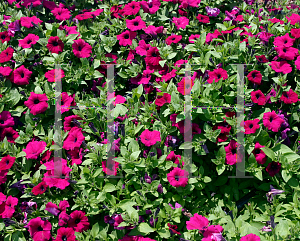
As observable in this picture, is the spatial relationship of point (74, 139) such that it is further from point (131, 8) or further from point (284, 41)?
point (284, 41)

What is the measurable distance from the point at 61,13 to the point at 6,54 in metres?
0.98

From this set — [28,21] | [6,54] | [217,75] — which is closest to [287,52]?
[217,75]

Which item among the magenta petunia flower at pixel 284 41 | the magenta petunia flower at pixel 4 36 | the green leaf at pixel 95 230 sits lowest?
the green leaf at pixel 95 230

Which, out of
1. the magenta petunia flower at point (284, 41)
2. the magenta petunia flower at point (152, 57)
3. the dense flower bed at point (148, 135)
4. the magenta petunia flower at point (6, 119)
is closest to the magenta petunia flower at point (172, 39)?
the dense flower bed at point (148, 135)

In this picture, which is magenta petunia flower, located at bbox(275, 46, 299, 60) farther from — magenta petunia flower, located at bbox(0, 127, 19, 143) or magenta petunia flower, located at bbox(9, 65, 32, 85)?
magenta petunia flower, located at bbox(0, 127, 19, 143)

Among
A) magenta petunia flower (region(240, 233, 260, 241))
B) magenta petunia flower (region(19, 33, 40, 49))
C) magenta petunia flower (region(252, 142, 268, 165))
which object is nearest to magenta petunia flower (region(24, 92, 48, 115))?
magenta petunia flower (region(19, 33, 40, 49))

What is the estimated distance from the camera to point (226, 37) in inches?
151

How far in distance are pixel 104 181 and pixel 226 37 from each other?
243 centimetres

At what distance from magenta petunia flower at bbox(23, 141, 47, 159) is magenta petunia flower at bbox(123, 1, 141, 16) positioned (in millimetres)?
2088

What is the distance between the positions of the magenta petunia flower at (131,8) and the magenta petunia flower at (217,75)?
1.50 metres

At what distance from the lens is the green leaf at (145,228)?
99.2 inches

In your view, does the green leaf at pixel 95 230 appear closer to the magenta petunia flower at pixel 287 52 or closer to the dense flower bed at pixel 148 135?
the dense flower bed at pixel 148 135

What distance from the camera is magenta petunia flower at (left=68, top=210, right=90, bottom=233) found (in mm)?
2693

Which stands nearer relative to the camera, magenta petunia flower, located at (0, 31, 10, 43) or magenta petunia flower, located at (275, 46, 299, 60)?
magenta petunia flower, located at (275, 46, 299, 60)
